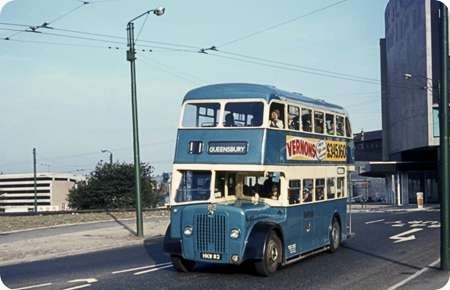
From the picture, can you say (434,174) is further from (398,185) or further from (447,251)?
(447,251)

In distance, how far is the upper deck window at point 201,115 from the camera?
565 inches

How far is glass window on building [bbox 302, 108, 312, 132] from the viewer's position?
15.7 m

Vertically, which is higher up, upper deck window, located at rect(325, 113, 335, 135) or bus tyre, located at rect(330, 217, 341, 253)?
upper deck window, located at rect(325, 113, 335, 135)

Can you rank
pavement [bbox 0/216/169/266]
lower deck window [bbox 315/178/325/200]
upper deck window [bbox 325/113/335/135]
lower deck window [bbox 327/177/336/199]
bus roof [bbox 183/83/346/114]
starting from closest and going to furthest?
bus roof [bbox 183/83/346/114]
lower deck window [bbox 315/178/325/200]
upper deck window [bbox 325/113/335/135]
lower deck window [bbox 327/177/336/199]
pavement [bbox 0/216/169/266]

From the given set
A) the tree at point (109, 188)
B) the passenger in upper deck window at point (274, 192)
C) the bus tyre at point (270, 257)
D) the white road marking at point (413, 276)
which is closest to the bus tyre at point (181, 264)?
the bus tyre at point (270, 257)

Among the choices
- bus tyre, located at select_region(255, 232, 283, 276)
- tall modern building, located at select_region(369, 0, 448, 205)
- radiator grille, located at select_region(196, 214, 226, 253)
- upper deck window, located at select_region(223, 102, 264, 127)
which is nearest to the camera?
radiator grille, located at select_region(196, 214, 226, 253)

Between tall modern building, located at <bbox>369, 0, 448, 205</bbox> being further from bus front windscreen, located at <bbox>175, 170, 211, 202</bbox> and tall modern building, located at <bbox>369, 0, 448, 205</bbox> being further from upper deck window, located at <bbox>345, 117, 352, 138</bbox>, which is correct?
bus front windscreen, located at <bbox>175, 170, 211, 202</bbox>

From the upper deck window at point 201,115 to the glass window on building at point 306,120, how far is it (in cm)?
241

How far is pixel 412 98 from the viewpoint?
2511 inches

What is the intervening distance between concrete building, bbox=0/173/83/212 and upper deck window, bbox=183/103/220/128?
139 metres

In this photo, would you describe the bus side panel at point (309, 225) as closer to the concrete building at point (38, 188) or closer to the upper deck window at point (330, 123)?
the upper deck window at point (330, 123)

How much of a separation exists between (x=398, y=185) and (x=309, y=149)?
50123 millimetres

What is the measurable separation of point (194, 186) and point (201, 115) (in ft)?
5.05

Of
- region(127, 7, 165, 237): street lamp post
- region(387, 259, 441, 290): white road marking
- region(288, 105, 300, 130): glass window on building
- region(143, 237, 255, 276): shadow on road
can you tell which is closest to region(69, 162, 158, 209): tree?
region(127, 7, 165, 237): street lamp post
